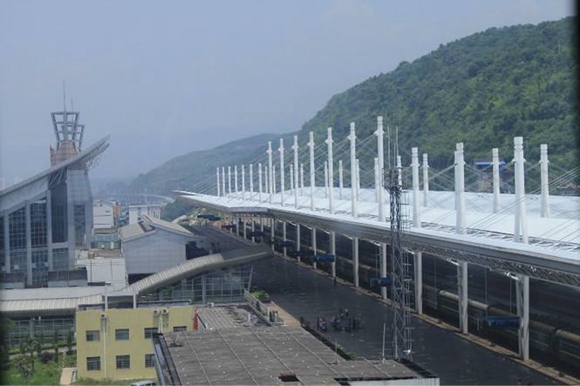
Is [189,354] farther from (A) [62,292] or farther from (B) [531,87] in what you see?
(B) [531,87]

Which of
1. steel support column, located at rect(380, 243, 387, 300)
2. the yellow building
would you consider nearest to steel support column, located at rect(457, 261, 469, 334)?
steel support column, located at rect(380, 243, 387, 300)

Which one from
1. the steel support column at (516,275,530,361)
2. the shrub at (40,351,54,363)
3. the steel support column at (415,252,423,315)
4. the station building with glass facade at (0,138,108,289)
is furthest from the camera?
the station building with glass facade at (0,138,108,289)

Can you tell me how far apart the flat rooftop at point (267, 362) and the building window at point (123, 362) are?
207cm

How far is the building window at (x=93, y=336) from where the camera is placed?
8906mm

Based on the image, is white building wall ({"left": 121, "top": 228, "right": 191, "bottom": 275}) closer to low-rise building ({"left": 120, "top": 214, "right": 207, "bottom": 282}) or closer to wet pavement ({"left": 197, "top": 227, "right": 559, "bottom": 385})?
low-rise building ({"left": 120, "top": 214, "right": 207, "bottom": 282})

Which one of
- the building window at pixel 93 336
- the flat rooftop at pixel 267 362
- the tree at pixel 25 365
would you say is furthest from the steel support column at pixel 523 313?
the tree at pixel 25 365

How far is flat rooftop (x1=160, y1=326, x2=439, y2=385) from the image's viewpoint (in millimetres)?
5141

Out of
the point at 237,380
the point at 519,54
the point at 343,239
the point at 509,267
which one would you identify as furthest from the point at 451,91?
the point at 237,380

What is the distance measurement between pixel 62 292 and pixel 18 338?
98cm

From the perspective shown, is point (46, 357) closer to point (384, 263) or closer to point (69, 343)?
point (69, 343)

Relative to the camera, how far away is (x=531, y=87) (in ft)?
70.4

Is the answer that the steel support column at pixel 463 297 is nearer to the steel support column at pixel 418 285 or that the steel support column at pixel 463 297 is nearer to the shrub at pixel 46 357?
the steel support column at pixel 418 285

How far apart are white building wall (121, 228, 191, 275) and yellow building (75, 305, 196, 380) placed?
20.0ft

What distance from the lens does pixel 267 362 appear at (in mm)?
5699
